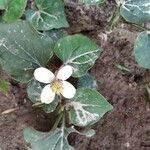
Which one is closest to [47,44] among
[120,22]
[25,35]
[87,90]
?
[25,35]

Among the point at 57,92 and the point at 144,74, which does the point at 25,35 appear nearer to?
the point at 57,92

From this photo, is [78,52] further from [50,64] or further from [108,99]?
[108,99]

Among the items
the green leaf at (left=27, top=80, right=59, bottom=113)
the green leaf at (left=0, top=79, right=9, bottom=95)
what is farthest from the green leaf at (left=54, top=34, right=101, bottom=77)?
the green leaf at (left=0, top=79, right=9, bottom=95)

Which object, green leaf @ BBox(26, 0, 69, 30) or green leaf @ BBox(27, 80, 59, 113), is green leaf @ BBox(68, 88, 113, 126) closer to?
green leaf @ BBox(27, 80, 59, 113)

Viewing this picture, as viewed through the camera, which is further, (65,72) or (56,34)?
(56,34)

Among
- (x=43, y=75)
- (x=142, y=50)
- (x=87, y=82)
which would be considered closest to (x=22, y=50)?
(x=43, y=75)

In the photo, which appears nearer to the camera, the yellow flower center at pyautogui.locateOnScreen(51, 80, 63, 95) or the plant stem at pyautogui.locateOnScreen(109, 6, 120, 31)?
the yellow flower center at pyautogui.locateOnScreen(51, 80, 63, 95)
